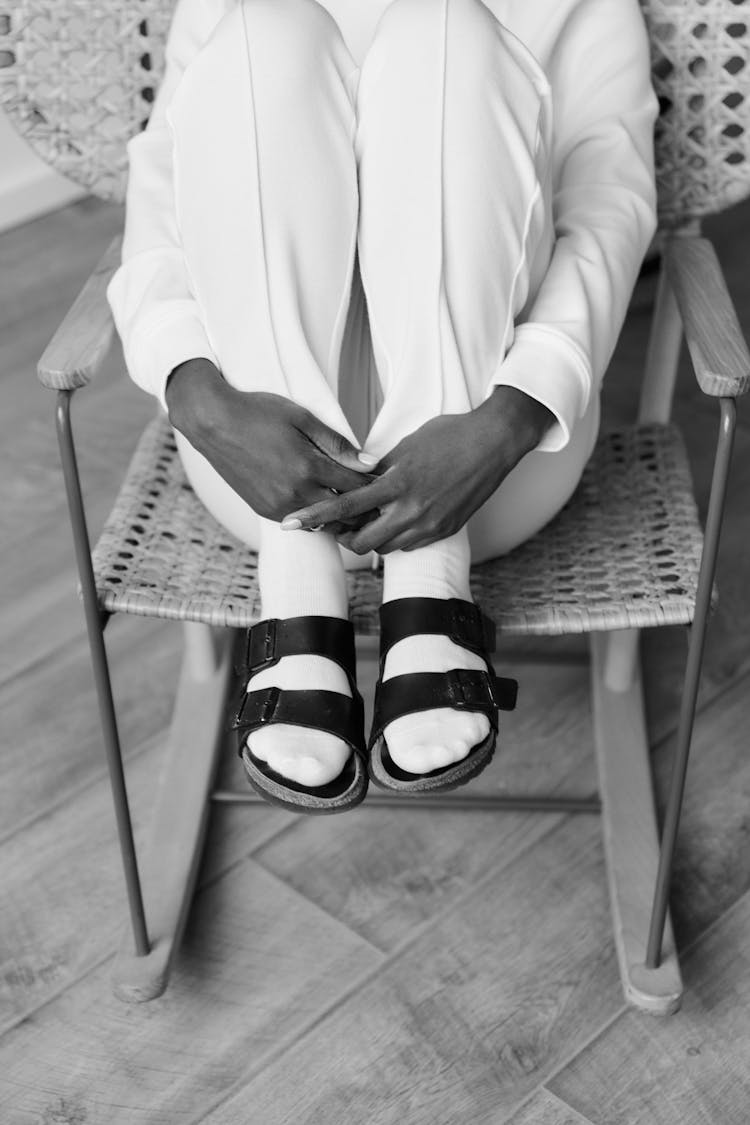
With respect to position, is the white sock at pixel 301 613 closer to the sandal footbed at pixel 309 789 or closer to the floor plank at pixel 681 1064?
the sandal footbed at pixel 309 789

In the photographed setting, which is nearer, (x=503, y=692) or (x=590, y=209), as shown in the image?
(x=503, y=692)

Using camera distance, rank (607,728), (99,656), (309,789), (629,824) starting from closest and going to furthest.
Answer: (309,789) < (99,656) < (629,824) < (607,728)

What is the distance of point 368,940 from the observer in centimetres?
116

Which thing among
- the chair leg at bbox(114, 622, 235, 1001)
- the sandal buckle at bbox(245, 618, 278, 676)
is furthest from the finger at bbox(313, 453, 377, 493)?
the chair leg at bbox(114, 622, 235, 1001)

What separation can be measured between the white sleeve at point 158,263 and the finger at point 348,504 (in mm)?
138

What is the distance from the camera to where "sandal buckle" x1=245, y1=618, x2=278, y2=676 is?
0.90 meters

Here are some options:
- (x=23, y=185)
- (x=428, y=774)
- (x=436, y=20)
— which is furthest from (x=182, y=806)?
(x=23, y=185)

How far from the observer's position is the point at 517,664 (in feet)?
4.67

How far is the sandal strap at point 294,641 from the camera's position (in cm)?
89

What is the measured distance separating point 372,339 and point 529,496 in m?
0.18

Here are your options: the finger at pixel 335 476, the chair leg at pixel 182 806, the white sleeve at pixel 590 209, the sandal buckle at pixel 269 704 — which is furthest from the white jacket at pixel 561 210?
the chair leg at pixel 182 806

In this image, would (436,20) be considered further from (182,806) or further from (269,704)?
(182,806)

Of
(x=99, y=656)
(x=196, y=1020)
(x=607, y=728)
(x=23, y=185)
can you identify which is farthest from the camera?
(x=23, y=185)

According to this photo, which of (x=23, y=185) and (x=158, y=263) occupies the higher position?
(x=158, y=263)
